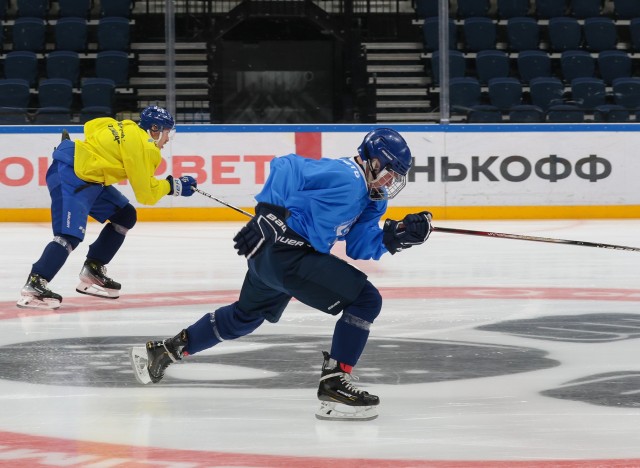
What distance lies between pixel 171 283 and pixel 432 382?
126 inches

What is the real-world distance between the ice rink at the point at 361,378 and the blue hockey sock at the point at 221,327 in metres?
0.17

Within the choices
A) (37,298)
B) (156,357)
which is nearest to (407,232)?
(156,357)

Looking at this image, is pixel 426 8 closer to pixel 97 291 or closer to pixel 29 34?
pixel 29 34

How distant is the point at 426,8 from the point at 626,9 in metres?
2.60

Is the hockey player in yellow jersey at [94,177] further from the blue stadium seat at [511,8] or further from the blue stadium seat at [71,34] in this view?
the blue stadium seat at [511,8]

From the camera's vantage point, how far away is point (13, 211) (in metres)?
11.7

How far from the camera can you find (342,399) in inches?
134

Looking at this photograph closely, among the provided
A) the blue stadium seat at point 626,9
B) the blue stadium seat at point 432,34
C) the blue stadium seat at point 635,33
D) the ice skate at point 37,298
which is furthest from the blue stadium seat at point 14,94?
the blue stadium seat at point 626,9

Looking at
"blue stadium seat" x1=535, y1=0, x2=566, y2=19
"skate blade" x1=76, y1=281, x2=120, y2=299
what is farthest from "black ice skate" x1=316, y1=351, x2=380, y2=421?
"blue stadium seat" x1=535, y1=0, x2=566, y2=19

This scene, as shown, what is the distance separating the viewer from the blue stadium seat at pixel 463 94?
38.8 ft

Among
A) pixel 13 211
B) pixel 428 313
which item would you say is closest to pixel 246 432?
pixel 428 313

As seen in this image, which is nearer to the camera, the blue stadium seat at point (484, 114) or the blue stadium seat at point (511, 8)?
the blue stadium seat at point (484, 114)

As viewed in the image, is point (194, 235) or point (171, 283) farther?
point (194, 235)

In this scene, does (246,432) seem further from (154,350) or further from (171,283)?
Answer: (171,283)
